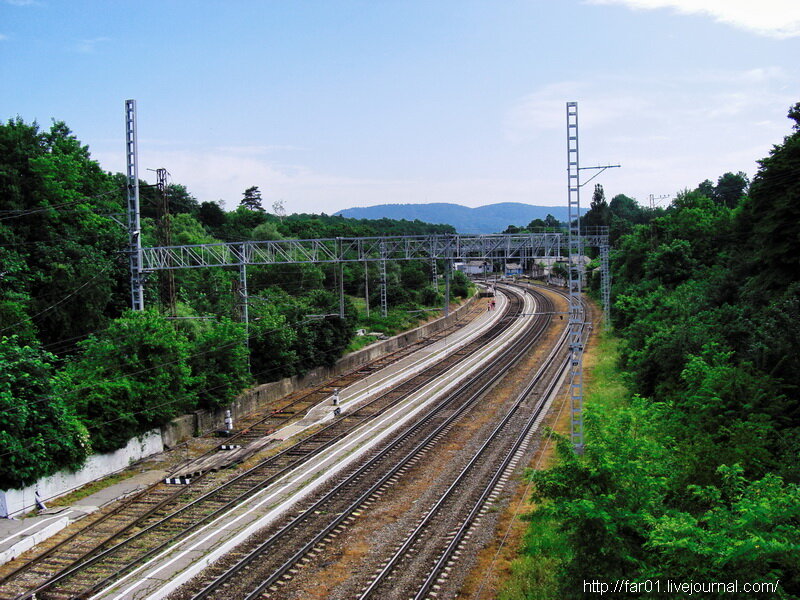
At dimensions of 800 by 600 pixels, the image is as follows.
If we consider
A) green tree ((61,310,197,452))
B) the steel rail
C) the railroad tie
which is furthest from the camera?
green tree ((61,310,197,452))

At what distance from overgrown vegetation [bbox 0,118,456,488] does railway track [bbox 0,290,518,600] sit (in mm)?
3120

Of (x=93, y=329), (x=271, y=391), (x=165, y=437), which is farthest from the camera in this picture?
(x=93, y=329)

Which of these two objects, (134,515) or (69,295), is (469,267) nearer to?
(69,295)

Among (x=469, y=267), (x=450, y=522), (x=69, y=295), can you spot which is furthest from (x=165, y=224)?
(x=469, y=267)

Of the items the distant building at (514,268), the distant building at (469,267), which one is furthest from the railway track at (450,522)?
the distant building at (469,267)

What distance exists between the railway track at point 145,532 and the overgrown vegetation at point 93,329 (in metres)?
3.12

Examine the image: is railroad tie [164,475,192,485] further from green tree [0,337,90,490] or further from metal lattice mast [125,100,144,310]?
metal lattice mast [125,100,144,310]

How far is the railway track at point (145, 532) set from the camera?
1245cm

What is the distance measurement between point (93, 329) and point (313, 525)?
20.2 m

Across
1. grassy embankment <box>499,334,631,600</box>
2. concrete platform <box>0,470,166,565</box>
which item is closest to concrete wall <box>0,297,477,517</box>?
concrete platform <box>0,470,166,565</box>

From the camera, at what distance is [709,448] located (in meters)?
12.5

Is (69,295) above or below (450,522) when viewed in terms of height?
above

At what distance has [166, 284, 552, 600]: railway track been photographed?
39.7ft

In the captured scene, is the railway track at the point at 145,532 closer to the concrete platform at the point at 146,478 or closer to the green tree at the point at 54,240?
the concrete platform at the point at 146,478
